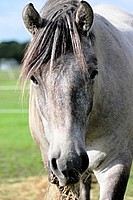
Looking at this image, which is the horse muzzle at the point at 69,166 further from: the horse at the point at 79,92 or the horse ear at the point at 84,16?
the horse ear at the point at 84,16

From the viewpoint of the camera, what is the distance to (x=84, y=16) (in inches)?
147

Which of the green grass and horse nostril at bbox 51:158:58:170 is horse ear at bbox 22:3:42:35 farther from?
horse nostril at bbox 51:158:58:170

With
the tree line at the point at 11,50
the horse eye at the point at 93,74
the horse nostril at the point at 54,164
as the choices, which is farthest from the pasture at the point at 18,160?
the tree line at the point at 11,50

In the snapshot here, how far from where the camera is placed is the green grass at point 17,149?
8.32 m

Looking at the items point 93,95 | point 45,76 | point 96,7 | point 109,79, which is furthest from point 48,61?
point 96,7

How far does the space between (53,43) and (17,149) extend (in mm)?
7504

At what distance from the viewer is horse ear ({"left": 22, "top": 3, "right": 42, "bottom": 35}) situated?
3.72 metres

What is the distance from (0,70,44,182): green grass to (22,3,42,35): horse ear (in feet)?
1.66

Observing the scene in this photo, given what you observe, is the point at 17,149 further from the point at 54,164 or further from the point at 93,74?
the point at 54,164

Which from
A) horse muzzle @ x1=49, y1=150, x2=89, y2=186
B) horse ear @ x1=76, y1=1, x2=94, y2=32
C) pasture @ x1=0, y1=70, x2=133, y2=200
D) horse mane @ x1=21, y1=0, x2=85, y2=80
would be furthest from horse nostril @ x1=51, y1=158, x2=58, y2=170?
horse ear @ x1=76, y1=1, x2=94, y2=32

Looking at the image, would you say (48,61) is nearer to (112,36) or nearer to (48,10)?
(48,10)

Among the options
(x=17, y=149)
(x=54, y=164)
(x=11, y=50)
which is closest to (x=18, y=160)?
(x=17, y=149)

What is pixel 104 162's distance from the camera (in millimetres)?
4344

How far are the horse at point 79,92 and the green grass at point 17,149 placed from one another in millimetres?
494
